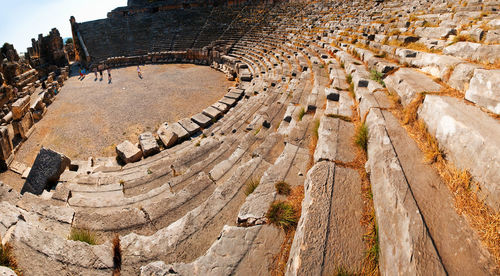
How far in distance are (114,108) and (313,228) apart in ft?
43.6

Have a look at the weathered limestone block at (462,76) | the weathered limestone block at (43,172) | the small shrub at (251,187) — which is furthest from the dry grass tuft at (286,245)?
the weathered limestone block at (43,172)

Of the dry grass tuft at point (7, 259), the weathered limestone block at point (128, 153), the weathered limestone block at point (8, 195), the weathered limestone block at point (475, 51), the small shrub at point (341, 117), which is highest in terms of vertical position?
the weathered limestone block at point (475, 51)

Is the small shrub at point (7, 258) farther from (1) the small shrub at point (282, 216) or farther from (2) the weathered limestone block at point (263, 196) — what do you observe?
(1) the small shrub at point (282, 216)

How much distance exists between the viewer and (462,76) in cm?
318

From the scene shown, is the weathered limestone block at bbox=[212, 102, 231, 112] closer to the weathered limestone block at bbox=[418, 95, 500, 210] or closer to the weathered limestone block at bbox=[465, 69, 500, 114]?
the weathered limestone block at bbox=[418, 95, 500, 210]

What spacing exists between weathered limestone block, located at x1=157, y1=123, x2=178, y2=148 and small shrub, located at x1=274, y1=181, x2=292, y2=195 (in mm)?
6359

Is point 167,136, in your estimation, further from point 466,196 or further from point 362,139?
point 466,196

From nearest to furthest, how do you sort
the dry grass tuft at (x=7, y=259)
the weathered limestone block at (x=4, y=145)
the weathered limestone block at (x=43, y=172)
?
the dry grass tuft at (x=7, y=259)
the weathered limestone block at (x=43, y=172)
the weathered limestone block at (x=4, y=145)

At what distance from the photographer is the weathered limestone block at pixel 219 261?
2.11 meters

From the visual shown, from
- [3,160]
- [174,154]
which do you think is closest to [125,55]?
[3,160]

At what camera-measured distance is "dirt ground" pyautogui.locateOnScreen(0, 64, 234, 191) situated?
30.0 ft

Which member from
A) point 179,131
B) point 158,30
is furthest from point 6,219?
point 158,30

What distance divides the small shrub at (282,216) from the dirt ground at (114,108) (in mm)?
8318

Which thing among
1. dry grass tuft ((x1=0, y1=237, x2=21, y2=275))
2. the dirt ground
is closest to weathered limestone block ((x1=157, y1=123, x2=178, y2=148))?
the dirt ground
